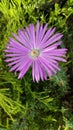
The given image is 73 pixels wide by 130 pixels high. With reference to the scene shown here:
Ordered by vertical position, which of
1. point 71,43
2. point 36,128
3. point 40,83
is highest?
point 71,43

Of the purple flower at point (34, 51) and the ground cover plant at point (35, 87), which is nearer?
→ the purple flower at point (34, 51)

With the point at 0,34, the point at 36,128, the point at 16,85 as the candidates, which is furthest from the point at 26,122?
the point at 0,34

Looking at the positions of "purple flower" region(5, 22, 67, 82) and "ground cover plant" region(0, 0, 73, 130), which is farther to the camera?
"ground cover plant" region(0, 0, 73, 130)

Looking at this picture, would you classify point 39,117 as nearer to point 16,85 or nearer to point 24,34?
point 16,85
